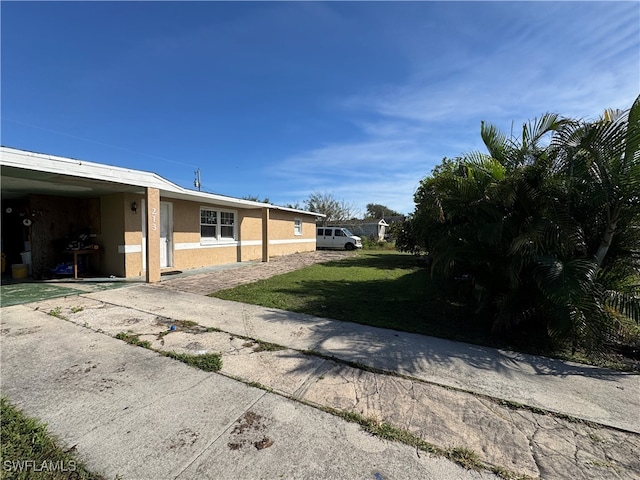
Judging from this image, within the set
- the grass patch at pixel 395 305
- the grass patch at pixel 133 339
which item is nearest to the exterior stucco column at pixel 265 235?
the grass patch at pixel 395 305

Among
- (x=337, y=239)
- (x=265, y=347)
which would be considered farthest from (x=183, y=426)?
(x=337, y=239)

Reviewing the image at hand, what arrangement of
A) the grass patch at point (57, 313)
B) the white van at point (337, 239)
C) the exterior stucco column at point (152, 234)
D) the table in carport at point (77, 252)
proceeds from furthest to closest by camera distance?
the white van at point (337, 239) < the table in carport at point (77, 252) < the exterior stucco column at point (152, 234) < the grass patch at point (57, 313)

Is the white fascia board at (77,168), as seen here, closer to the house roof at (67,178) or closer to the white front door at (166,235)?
the house roof at (67,178)

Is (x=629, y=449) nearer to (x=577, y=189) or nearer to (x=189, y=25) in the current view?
(x=577, y=189)

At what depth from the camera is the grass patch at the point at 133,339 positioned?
3.92 m

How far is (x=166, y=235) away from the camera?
34.3ft

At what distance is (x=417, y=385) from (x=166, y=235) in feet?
32.8

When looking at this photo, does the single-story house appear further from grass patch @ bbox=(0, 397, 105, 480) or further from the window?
grass patch @ bbox=(0, 397, 105, 480)

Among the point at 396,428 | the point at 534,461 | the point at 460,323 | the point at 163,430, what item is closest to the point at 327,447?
the point at 396,428

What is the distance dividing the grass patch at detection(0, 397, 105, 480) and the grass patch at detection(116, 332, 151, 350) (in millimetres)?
1511

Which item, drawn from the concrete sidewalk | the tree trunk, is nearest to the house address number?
the concrete sidewalk

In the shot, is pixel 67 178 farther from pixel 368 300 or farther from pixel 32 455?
pixel 368 300

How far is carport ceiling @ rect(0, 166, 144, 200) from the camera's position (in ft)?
20.4

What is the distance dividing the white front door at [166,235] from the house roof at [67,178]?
1.73ft
